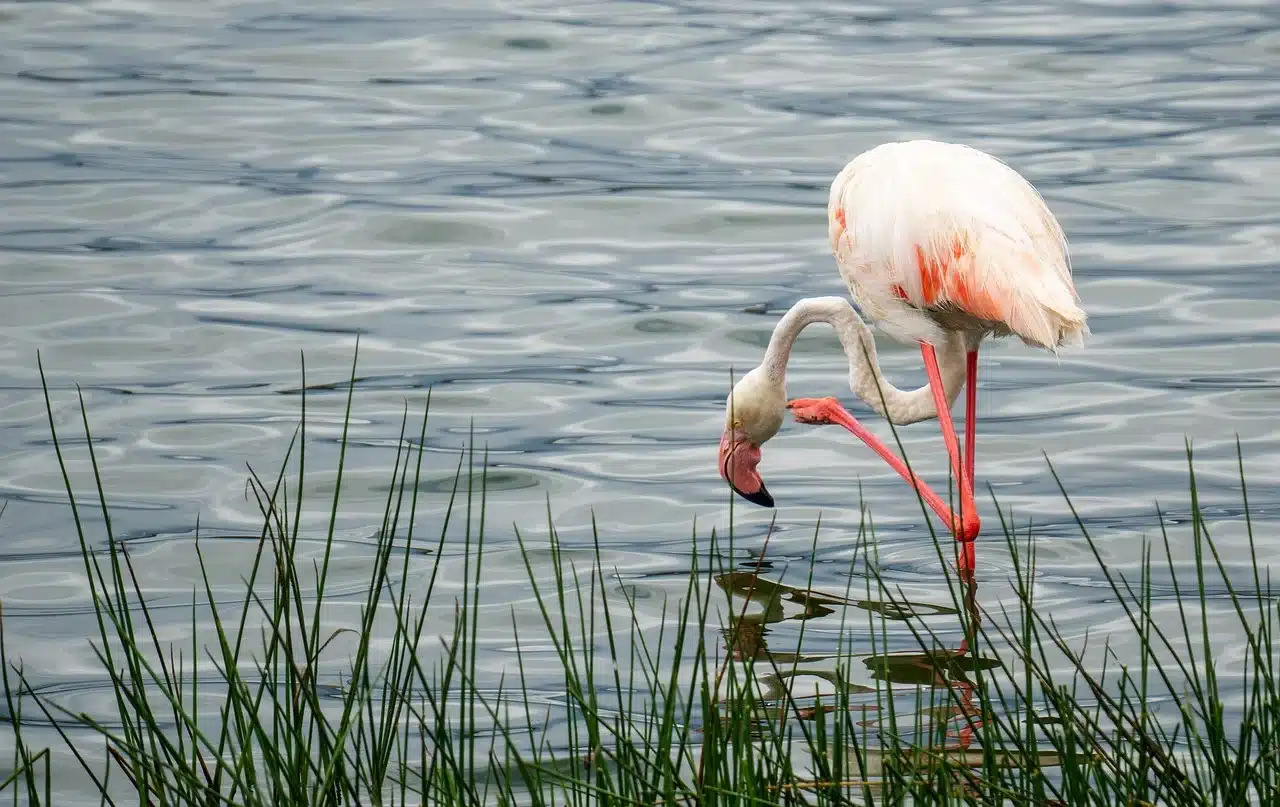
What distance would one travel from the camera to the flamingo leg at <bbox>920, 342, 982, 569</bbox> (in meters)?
5.87

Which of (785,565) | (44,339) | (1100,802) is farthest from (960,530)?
(44,339)

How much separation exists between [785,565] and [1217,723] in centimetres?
344

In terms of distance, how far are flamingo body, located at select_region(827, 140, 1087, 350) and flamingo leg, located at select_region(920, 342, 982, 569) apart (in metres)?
0.09

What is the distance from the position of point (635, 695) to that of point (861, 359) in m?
1.94

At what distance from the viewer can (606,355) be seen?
9039 mm

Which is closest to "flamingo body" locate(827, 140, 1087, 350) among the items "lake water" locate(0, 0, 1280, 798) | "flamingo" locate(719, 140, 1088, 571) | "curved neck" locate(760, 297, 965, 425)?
"flamingo" locate(719, 140, 1088, 571)

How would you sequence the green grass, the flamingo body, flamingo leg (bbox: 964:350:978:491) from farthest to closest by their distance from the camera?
flamingo leg (bbox: 964:350:978:491), the flamingo body, the green grass

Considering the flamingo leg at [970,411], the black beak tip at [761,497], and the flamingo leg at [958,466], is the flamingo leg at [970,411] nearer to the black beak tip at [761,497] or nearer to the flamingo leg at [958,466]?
the flamingo leg at [958,466]

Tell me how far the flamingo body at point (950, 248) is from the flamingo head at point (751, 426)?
0.57 m

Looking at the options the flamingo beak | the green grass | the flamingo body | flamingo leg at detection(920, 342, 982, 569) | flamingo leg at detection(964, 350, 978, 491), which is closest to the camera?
the green grass

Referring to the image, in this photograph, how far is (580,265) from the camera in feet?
34.7

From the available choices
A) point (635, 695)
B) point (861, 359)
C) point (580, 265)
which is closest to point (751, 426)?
point (861, 359)

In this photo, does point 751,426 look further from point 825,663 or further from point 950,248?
point 825,663

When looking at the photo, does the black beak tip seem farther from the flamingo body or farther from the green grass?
the flamingo body
